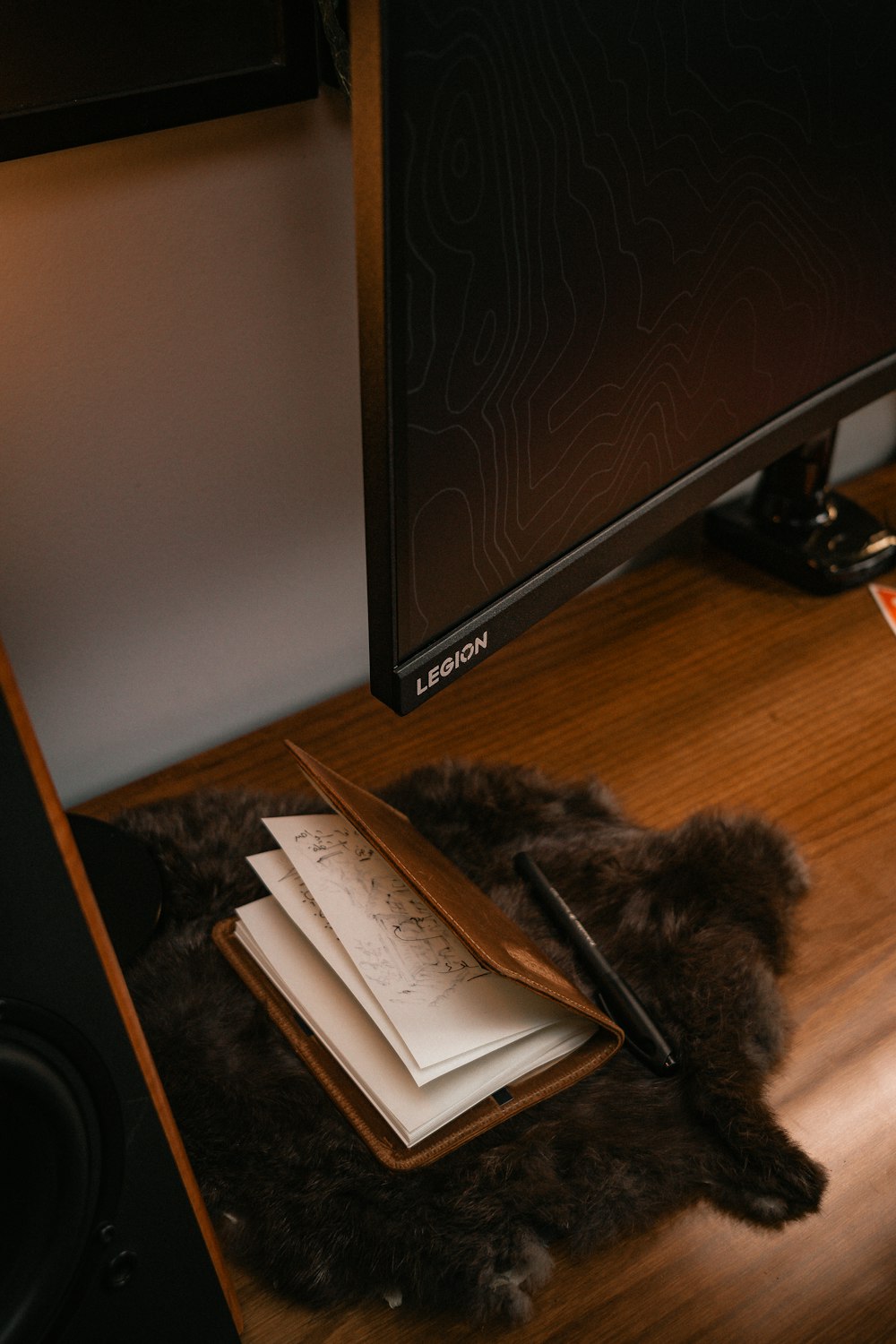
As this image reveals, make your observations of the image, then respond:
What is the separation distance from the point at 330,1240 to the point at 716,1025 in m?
0.26

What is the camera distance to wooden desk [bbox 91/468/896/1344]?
1.93 ft

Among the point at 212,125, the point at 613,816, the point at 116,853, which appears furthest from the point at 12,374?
the point at 613,816

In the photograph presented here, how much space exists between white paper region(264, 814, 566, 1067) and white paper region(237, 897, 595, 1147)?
0.02 meters

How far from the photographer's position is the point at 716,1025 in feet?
2.27

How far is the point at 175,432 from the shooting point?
2.76ft

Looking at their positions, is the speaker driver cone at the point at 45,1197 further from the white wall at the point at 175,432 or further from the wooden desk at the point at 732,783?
the white wall at the point at 175,432

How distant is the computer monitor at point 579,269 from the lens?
1.64ft

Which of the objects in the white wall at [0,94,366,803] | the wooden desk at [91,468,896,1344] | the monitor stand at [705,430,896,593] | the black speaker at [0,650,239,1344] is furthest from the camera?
the monitor stand at [705,430,896,593]

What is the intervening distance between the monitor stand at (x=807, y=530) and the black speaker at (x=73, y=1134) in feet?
2.64

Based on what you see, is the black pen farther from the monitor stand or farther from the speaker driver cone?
the monitor stand

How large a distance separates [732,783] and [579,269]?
44 centimetres

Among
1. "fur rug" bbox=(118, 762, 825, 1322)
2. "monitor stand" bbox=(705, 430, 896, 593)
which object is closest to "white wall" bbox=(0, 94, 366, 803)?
"fur rug" bbox=(118, 762, 825, 1322)

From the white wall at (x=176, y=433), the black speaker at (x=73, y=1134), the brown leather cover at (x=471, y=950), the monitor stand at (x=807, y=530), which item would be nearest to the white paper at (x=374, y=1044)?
the brown leather cover at (x=471, y=950)

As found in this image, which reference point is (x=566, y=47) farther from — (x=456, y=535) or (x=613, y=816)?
(x=613, y=816)
